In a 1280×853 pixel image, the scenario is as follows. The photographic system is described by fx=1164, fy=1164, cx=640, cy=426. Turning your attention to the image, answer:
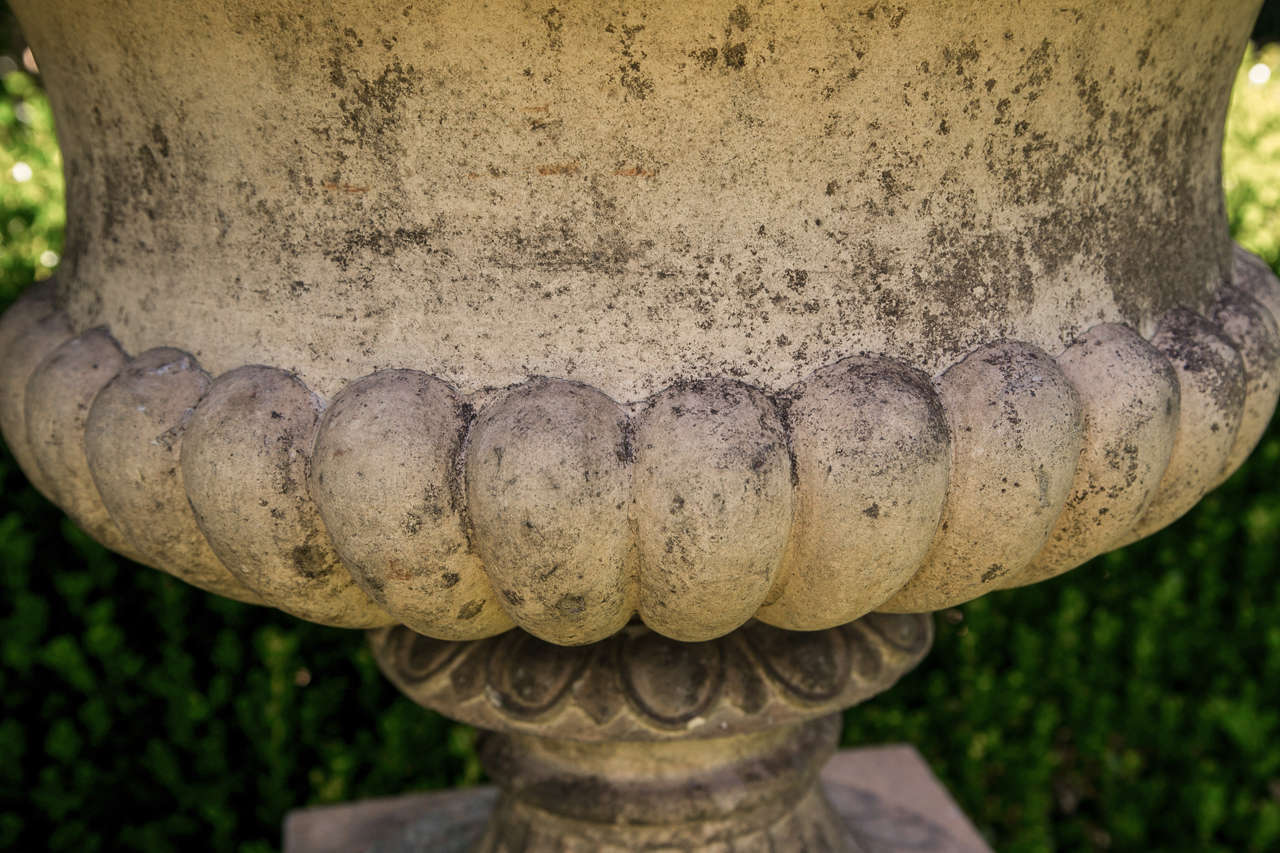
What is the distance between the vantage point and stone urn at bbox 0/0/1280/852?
3.14ft

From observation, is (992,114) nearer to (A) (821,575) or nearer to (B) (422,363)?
(A) (821,575)

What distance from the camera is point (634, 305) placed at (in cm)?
100

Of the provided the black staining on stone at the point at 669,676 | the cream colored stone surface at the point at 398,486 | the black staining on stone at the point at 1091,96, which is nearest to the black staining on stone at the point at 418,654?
the black staining on stone at the point at 669,676

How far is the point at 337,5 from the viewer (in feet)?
3.14

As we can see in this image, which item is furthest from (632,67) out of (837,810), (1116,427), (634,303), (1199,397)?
(837,810)

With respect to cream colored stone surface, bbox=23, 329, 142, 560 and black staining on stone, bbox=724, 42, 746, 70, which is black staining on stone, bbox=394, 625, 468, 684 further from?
black staining on stone, bbox=724, 42, 746, 70

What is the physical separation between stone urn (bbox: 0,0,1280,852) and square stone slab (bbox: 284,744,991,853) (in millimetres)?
929

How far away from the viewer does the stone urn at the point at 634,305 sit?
956mm

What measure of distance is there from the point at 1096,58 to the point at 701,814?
1020 millimetres

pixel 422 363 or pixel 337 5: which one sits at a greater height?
pixel 337 5

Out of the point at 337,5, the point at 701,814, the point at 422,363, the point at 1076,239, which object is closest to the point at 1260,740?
the point at 701,814

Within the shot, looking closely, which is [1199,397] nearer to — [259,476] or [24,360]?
[259,476]

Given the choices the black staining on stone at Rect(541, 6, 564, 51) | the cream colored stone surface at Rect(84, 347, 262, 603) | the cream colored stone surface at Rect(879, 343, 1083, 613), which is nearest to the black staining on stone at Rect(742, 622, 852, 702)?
the cream colored stone surface at Rect(879, 343, 1083, 613)

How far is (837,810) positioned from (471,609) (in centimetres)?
115
